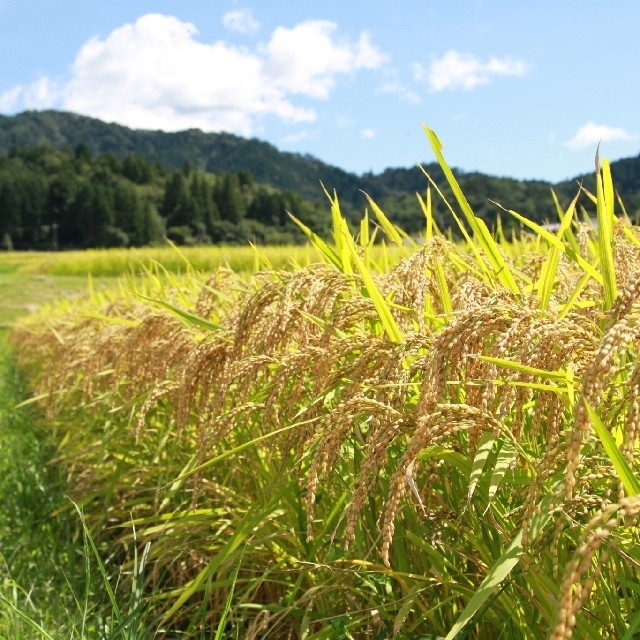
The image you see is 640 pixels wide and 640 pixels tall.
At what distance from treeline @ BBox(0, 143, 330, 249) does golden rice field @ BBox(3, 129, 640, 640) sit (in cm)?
6139

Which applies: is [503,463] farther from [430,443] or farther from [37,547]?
[37,547]

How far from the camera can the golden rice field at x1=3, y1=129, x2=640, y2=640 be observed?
0.97m

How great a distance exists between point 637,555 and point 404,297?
2.59 ft

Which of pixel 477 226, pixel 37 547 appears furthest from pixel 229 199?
pixel 477 226

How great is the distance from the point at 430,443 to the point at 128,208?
228 feet

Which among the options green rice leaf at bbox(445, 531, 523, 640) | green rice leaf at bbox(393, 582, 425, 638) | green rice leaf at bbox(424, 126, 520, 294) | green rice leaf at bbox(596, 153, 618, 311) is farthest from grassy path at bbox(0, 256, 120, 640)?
green rice leaf at bbox(596, 153, 618, 311)

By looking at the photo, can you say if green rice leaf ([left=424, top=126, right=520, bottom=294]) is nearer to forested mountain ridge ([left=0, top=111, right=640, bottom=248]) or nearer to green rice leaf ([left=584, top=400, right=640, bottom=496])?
green rice leaf ([left=584, top=400, right=640, bottom=496])

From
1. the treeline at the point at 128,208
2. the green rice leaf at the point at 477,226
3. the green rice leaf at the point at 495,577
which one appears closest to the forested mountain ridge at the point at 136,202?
the treeline at the point at 128,208

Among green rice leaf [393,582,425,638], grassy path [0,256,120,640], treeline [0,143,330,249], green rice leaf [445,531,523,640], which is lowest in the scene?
grassy path [0,256,120,640]

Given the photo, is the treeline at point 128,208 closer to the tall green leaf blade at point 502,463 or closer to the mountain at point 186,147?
the tall green leaf blade at point 502,463

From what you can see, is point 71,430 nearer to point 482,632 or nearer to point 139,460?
point 139,460

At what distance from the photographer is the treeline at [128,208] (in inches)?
2655

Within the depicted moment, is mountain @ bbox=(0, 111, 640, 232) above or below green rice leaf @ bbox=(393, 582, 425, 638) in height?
above

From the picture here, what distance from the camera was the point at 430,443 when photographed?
3.86 ft
